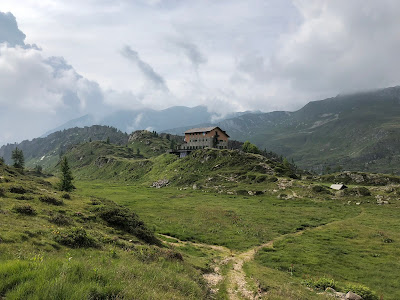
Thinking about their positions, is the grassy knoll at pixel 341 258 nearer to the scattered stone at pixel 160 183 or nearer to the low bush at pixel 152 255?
the low bush at pixel 152 255

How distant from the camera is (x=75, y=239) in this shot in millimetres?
17484

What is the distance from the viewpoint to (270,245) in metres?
34.0

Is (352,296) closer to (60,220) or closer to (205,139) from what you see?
(60,220)

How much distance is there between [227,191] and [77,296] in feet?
261

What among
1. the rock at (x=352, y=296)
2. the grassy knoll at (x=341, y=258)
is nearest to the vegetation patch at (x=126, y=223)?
the grassy knoll at (x=341, y=258)

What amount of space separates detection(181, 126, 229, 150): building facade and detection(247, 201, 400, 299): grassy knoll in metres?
106

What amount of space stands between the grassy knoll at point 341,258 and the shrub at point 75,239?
583 inches

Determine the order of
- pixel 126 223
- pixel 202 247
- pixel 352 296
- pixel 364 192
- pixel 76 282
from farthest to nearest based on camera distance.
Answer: pixel 364 192 → pixel 202 247 → pixel 126 223 → pixel 352 296 → pixel 76 282

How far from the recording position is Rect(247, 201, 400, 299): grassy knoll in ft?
73.8

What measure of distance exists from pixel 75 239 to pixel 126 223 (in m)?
10.3

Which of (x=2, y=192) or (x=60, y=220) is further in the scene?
(x=2, y=192)

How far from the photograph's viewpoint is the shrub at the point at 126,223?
2698 centimetres

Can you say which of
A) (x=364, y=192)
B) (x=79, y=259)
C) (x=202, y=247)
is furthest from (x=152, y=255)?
(x=364, y=192)

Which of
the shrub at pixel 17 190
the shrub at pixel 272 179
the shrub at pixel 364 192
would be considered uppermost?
the shrub at pixel 17 190
